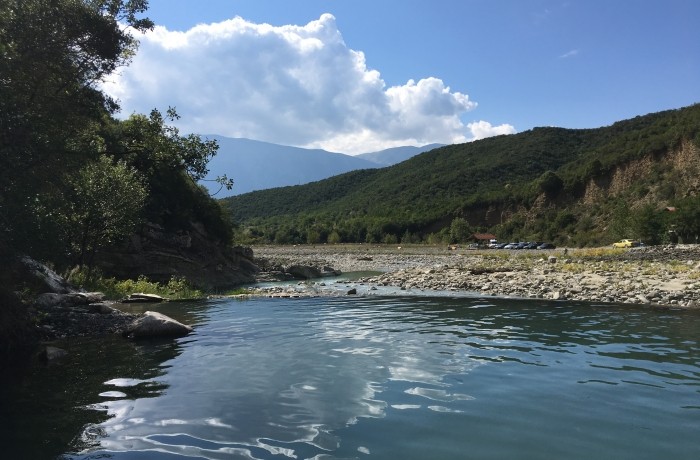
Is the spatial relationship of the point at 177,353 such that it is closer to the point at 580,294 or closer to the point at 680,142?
the point at 580,294

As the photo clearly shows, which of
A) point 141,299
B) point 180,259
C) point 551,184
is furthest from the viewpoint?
point 551,184

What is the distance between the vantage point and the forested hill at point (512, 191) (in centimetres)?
8381

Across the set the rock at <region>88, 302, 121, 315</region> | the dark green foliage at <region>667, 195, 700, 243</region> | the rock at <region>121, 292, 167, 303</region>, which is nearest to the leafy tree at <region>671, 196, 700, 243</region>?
the dark green foliage at <region>667, 195, 700, 243</region>

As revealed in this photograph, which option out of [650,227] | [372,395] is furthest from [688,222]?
[372,395]

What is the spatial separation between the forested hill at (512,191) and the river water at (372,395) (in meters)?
48.2

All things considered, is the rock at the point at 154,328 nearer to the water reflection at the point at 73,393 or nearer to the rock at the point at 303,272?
the water reflection at the point at 73,393

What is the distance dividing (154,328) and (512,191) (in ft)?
381

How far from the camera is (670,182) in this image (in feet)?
255

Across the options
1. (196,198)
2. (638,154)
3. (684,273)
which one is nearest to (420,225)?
(638,154)

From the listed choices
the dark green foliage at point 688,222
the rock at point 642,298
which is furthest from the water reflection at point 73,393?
the dark green foliage at point 688,222

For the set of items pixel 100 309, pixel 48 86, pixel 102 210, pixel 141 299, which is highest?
pixel 48 86

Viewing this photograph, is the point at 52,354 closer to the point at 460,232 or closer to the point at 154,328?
the point at 154,328

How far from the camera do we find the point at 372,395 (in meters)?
8.30

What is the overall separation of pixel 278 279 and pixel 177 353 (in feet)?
106
